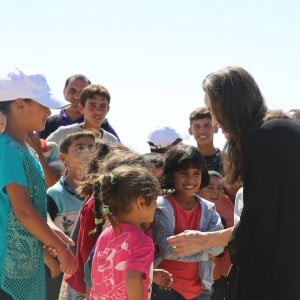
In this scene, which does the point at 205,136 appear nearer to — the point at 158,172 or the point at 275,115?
the point at 158,172

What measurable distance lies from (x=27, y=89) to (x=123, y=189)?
75 cm

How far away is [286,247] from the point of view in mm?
3221

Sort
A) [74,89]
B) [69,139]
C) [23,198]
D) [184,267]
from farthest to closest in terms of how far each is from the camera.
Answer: [74,89] < [69,139] < [184,267] < [23,198]

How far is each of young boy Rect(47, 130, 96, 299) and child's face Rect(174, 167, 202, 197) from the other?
2.15ft

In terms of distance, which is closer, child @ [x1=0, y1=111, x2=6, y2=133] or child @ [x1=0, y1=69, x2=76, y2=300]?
child @ [x1=0, y1=69, x2=76, y2=300]

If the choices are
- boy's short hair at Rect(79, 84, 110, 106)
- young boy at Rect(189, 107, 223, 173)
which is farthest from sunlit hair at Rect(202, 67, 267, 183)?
boy's short hair at Rect(79, 84, 110, 106)

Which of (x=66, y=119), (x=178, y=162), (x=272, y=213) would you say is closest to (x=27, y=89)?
(x=272, y=213)

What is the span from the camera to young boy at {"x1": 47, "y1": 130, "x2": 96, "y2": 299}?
520 centimetres

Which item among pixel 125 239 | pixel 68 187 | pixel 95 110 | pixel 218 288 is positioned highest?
pixel 95 110

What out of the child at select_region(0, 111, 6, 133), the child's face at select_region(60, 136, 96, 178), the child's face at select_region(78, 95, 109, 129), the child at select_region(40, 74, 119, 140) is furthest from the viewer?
the child at select_region(40, 74, 119, 140)

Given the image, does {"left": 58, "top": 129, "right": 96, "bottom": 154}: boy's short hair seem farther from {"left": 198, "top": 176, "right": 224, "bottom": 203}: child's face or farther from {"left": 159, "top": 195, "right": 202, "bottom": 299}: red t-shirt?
{"left": 198, "top": 176, "right": 224, "bottom": 203}: child's face

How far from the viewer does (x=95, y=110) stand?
21.7ft

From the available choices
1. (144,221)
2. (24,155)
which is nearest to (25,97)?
(24,155)

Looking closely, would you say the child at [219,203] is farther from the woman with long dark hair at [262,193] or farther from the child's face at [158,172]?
the woman with long dark hair at [262,193]
